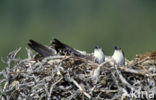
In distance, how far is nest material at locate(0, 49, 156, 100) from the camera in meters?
8.14

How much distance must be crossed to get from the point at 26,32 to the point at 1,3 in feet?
31.1

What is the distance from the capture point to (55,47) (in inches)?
364

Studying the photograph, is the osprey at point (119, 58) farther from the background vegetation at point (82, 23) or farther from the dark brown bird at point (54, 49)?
the background vegetation at point (82, 23)

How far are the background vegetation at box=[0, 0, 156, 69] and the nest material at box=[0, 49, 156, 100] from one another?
16.0m

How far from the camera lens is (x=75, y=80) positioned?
836 cm

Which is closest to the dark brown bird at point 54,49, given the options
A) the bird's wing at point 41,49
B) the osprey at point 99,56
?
the bird's wing at point 41,49

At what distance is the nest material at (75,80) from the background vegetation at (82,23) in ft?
52.6

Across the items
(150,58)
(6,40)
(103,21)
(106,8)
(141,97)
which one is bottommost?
(141,97)

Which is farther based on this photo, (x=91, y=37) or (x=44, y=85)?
(x=91, y=37)

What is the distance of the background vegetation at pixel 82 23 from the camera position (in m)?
28.9

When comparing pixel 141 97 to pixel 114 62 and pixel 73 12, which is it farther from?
pixel 73 12

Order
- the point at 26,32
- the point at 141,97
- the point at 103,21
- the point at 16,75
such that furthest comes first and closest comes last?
the point at 103,21
the point at 26,32
the point at 16,75
the point at 141,97

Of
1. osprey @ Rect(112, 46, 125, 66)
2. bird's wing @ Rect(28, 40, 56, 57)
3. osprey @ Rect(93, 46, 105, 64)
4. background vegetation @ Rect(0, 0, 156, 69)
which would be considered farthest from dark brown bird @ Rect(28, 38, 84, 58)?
background vegetation @ Rect(0, 0, 156, 69)

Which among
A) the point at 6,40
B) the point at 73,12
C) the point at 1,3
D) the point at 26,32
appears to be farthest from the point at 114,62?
the point at 1,3
